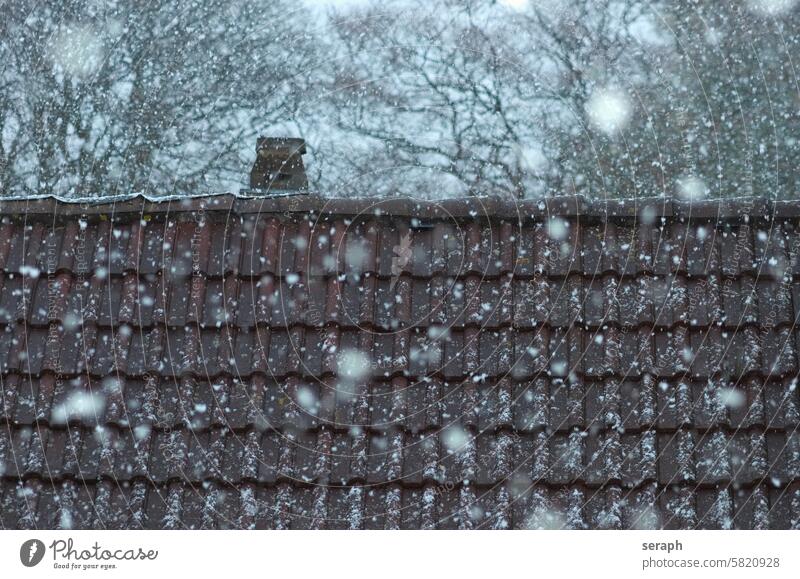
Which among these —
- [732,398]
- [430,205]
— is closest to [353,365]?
[430,205]

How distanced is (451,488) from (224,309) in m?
1.38

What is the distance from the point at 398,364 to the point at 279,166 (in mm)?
7401

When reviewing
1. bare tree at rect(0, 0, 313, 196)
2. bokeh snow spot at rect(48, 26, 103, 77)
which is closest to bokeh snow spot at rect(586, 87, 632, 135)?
bare tree at rect(0, 0, 313, 196)

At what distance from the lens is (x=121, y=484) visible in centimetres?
492

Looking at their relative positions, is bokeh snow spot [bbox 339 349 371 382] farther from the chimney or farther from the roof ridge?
the chimney

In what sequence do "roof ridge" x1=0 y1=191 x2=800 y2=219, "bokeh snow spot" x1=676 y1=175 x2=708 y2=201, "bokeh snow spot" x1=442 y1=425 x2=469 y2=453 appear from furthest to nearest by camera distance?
"bokeh snow spot" x1=676 y1=175 x2=708 y2=201 → "roof ridge" x1=0 y1=191 x2=800 y2=219 → "bokeh snow spot" x1=442 y1=425 x2=469 y2=453

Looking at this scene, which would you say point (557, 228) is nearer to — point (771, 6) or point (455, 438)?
point (455, 438)

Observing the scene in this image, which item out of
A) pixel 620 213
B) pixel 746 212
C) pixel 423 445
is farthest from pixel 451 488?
pixel 746 212

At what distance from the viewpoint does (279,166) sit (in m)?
12.3

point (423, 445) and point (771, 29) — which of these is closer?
point (423, 445)

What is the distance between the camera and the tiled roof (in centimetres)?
482

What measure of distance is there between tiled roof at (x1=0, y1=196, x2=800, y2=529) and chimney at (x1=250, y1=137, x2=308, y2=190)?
5060 millimetres

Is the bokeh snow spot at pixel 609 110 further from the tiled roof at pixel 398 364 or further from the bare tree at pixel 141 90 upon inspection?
the tiled roof at pixel 398 364
